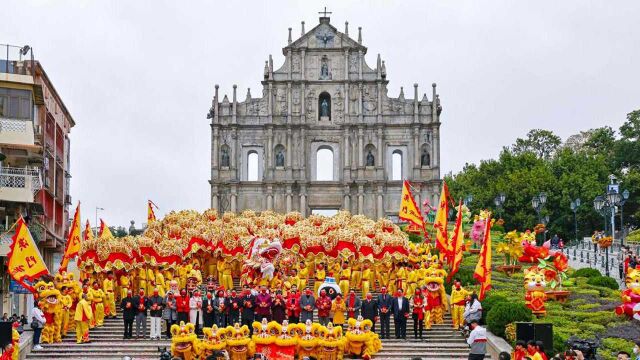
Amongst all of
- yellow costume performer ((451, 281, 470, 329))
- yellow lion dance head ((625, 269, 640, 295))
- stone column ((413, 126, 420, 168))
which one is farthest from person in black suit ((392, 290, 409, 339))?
stone column ((413, 126, 420, 168))

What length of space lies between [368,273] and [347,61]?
34.1 m

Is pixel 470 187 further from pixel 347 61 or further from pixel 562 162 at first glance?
pixel 347 61

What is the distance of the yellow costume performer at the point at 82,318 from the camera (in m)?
24.2

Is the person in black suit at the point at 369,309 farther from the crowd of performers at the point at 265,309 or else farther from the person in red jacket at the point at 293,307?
the person in red jacket at the point at 293,307

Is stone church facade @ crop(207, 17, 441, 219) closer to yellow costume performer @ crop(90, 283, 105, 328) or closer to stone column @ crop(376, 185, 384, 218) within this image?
stone column @ crop(376, 185, 384, 218)

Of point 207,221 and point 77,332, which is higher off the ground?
point 207,221

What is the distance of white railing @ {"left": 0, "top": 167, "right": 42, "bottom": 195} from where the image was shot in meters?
34.3

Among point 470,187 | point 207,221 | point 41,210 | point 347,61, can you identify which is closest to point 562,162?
point 470,187

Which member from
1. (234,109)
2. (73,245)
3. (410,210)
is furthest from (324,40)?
(73,245)

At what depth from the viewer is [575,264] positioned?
1614 inches

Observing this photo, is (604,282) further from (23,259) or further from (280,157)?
(280,157)

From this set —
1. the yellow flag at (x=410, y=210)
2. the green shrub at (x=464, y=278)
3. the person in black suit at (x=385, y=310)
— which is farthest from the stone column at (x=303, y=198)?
the person in black suit at (x=385, y=310)

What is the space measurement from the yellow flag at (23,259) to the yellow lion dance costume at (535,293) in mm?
12625

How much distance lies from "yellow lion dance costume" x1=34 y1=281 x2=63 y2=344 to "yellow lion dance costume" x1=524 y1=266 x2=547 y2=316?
1206cm
